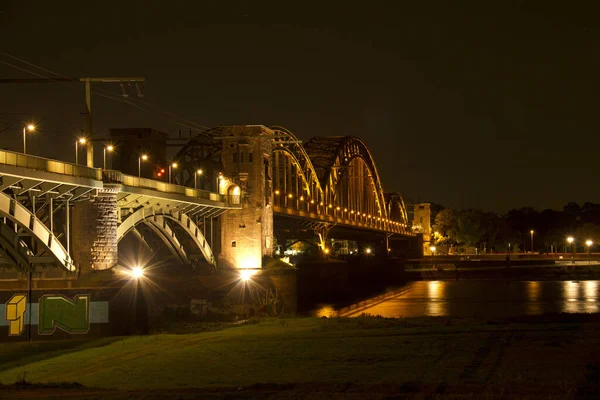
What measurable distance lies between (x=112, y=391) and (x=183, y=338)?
12.9 meters

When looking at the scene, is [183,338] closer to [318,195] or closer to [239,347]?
[239,347]

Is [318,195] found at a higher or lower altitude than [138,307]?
higher

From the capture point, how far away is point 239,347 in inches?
1134

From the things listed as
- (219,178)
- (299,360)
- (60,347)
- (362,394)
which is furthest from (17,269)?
(219,178)

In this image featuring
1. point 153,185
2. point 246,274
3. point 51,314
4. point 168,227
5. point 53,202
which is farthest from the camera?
point 246,274

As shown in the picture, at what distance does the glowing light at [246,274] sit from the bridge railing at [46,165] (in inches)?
908

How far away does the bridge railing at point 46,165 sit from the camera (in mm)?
35594

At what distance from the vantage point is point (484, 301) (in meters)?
74.7

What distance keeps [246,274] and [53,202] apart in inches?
988

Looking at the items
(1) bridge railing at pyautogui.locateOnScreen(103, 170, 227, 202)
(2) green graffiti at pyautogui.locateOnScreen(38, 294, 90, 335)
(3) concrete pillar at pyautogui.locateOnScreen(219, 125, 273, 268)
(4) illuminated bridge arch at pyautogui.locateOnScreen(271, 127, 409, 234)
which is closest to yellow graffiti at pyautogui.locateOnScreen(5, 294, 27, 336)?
(2) green graffiti at pyautogui.locateOnScreen(38, 294, 90, 335)

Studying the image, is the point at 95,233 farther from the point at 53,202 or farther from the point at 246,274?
the point at 246,274

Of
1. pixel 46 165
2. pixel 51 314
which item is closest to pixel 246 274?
pixel 46 165

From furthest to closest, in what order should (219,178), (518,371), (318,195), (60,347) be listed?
(318,195), (219,178), (60,347), (518,371)

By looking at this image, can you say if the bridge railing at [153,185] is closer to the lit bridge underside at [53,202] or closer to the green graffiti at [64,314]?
the lit bridge underside at [53,202]
